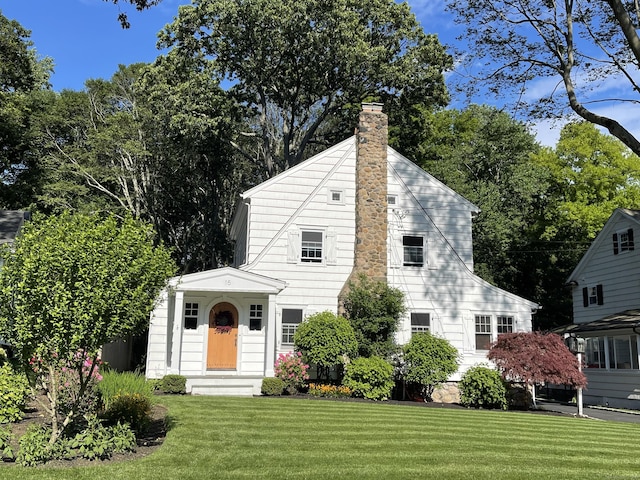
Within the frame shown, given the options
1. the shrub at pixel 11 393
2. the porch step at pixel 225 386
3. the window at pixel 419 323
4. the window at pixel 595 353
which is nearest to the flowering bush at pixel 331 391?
the porch step at pixel 225 386

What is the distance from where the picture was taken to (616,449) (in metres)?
9.18

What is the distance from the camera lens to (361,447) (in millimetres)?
8320

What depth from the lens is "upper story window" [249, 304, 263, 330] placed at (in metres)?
17.0

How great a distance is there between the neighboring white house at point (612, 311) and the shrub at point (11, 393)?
59.5ft

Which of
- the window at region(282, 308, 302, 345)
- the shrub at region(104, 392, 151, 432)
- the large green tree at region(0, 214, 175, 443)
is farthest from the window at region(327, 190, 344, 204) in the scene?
the large green tree at region(0, 214, 175, 443)

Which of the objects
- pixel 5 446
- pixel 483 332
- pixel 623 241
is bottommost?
pixel 5 446

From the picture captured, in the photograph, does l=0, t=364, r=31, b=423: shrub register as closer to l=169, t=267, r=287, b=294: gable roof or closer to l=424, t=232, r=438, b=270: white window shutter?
l=169, t=267, r=287, b=294: gable roof

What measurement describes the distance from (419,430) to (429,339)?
6.38 m

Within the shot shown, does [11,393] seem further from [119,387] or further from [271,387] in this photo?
→ [271,387]

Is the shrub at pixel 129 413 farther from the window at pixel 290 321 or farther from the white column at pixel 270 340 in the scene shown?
the window at pixel 290 321

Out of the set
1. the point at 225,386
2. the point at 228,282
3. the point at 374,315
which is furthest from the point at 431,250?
the point at 225,386

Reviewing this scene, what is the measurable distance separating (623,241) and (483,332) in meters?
8.45

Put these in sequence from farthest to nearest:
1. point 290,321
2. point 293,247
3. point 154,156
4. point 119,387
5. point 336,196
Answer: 1. point 154,156
2. point 336,196
3. point 293,247
4. point 290,321
5. point 119,387

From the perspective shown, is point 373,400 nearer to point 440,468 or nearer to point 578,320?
point 440,468
